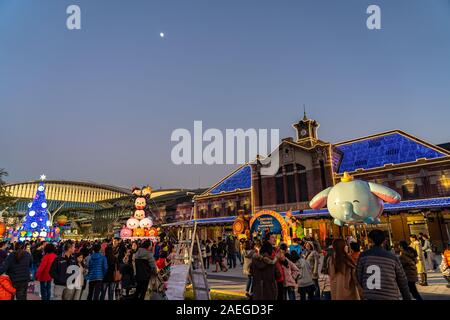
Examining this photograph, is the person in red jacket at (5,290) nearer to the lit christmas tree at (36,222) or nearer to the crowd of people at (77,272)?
the crowd of people at (77,272)

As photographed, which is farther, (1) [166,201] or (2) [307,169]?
(1) [166,201]

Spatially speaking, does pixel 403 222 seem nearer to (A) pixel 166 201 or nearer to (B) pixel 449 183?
(B) pixel 449 183

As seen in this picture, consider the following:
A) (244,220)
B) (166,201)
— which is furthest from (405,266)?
(166,201)

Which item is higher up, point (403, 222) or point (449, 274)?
point (403, 222)

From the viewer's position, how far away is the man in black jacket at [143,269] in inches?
293

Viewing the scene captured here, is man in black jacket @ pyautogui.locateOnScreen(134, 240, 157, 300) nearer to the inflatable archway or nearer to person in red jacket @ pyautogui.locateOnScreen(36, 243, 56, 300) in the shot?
person in red jacket @ pyautogui.locateOnScreen(36, 243, 56, 300)

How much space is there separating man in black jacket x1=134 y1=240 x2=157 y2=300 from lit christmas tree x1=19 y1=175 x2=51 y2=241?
91.9ft

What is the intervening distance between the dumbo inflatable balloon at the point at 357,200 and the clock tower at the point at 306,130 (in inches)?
983

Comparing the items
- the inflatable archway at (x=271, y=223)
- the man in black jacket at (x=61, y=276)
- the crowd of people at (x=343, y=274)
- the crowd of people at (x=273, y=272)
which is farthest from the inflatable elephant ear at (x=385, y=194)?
the man in black jacket at (x=61, y=276)

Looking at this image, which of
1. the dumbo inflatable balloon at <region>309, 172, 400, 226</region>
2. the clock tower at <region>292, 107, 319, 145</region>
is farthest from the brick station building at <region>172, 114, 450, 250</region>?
the dumbo inflatable balloon at <region>309, 172, 400, 226</region>

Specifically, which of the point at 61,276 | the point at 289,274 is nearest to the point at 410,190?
the point at 289,274

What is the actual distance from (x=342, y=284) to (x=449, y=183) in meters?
26.2

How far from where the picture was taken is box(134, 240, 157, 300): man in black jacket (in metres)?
7.44
